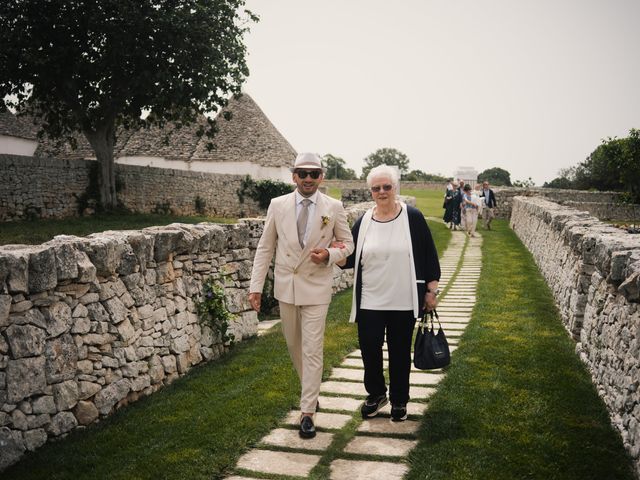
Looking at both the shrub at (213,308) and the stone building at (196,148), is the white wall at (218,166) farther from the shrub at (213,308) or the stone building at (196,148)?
the shrub at (213,308)

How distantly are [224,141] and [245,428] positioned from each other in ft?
124

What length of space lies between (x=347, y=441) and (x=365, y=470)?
20.1 inches

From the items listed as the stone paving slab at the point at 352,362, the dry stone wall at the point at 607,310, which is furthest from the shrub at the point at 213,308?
the dry stone wall at the point at 607,310

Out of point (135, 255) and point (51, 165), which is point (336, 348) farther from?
point (51, 165)

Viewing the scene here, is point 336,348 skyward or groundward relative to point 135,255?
groundward

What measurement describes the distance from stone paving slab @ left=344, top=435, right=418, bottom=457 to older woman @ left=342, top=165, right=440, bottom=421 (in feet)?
1.32

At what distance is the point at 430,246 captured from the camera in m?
5.18

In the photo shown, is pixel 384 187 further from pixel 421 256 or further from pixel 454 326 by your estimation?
pixel 454 326

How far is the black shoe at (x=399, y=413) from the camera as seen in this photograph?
5.14m

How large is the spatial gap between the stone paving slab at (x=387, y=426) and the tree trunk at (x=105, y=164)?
20.1 metres

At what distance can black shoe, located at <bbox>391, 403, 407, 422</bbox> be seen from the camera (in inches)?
202

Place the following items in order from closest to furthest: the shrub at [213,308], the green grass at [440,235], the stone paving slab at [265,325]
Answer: the shrub at [213,308], the stone paving slab at [265,325], the green grass at [440,235]

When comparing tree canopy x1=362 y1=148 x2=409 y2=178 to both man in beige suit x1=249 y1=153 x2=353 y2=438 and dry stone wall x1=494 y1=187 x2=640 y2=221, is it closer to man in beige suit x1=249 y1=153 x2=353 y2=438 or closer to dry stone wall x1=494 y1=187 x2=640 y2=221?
dry stone wall x1=494 y1=187 x2=640 y2=221

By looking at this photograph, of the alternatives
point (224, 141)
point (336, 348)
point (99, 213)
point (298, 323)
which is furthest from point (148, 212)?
point (298, 323)
